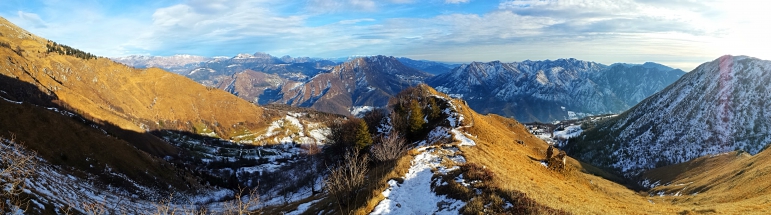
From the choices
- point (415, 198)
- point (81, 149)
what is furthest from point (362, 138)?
point (81, 149)

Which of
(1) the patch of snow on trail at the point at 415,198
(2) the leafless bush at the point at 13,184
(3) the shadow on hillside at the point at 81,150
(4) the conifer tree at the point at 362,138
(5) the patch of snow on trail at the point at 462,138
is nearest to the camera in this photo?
(2) the leafless bush at the point at 13,184

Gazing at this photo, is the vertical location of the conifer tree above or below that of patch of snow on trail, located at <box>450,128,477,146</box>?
below

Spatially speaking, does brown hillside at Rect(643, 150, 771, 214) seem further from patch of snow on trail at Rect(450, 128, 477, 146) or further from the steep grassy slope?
the steep grassy slope

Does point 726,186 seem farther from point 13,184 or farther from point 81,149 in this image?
point 81,149

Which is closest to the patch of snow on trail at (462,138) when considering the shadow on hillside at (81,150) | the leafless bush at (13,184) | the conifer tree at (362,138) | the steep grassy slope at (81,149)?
the conifer tree at (362,138)

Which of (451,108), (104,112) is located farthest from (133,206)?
(104,112)

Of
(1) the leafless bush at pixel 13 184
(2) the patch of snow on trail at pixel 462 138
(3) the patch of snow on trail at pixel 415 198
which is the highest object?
(1) the leafless bush at pixel 13 184

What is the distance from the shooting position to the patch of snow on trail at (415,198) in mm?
25672

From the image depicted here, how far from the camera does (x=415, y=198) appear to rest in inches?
1134

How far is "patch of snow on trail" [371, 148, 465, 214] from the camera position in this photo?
25.7 meters

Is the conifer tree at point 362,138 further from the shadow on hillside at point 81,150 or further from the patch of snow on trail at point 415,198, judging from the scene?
the shadow on hillside at point 81,150

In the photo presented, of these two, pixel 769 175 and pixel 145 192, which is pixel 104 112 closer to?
pixel 145 192

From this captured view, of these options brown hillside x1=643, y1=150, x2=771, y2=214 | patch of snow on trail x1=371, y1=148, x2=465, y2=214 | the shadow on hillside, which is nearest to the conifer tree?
patch of snow on trail x1=371, y1=148, x2=465, y2=214

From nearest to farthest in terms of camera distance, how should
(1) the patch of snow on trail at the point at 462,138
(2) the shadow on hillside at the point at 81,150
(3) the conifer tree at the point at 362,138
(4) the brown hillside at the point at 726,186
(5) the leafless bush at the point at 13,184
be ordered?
(5) the leafless bush at the point at 13,184
(4) the brown hillside at the point at 726,186
(1) the patch of snow on trail at the point at 462,138
(2) the shadow on hillside at the point at 81,150
(3) the conifer tree at the point at 362,138
